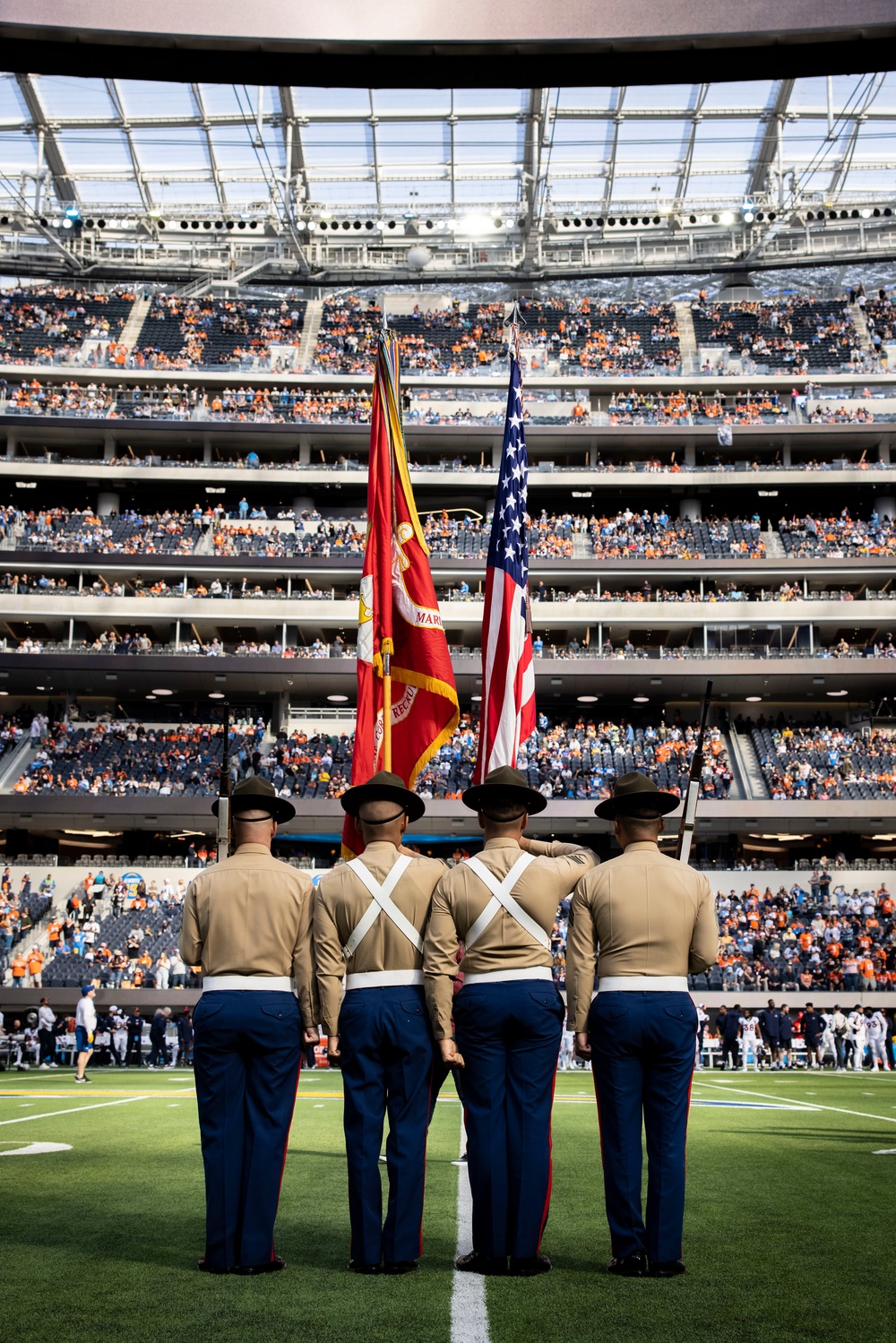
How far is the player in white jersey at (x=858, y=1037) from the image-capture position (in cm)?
2792

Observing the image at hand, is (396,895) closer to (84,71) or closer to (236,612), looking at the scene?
(84,71)

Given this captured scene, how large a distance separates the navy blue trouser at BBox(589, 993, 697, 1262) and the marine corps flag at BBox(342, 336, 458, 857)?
12.5 ft

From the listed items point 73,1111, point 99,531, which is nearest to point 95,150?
point 99,531

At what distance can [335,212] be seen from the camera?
5725cm

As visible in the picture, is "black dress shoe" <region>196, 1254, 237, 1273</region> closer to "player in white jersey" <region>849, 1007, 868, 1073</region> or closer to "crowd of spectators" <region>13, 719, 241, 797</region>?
"player in white jersey" <region>849, 1007, 868, 1073</region>

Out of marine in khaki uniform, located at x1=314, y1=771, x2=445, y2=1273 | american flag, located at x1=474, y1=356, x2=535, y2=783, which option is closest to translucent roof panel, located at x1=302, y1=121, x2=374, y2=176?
american flag, located at x1=474, y1=356, x2=535, y2=783

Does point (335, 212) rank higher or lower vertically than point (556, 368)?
higher

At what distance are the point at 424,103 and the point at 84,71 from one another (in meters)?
48.8

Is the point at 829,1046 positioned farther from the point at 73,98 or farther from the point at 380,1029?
the point at 73,98

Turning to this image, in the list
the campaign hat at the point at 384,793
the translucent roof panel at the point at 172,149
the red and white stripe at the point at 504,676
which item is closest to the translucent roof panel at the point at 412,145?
the translucent roof panel at the point at 172,149

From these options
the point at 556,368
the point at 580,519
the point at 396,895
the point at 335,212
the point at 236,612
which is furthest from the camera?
the point at 335,212

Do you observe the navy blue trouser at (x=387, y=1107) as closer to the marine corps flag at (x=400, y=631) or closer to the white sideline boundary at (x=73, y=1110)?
the marine corps flag at (x=400, y=631)

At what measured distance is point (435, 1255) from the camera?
5605mm

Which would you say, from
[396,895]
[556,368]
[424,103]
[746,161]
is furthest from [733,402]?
[396,895]
